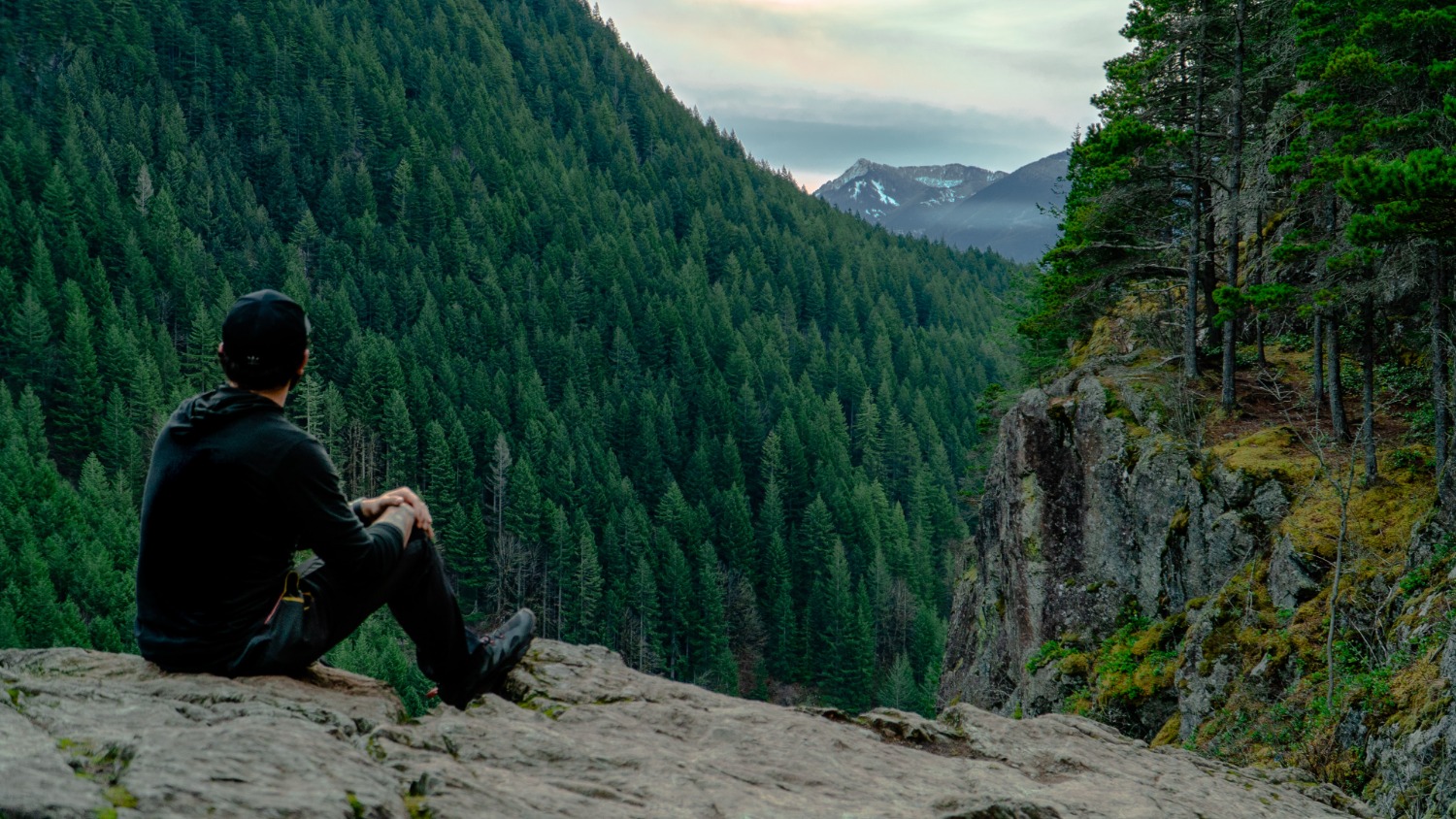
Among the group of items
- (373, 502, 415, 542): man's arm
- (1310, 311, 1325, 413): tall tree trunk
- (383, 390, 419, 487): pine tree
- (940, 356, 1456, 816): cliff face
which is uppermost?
(1310, 311, 1325, 413): tall tree trunk

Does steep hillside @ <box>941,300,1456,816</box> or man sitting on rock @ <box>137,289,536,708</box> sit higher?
man sitting on rock @ <box>137,289,536,708</box>

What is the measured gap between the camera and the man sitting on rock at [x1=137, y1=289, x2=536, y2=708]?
4.37 metres

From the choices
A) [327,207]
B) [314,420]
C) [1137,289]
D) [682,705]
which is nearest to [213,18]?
[327,207]

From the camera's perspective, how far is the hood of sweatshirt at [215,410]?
4.39m

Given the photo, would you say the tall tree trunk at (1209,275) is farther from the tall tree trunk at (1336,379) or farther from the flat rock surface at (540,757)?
the flat rock surface at (540,757)

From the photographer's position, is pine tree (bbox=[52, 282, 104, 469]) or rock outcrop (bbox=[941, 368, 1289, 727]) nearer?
rock outcrop (bbox=[941, 368, 1289, 727])

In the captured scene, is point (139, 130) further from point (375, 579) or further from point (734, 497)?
point (375, 579)

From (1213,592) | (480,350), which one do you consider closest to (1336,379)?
(1213,592)

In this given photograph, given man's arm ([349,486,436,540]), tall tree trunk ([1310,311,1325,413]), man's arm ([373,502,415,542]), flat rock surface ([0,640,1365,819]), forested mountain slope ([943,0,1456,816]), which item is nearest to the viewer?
flat rock surface ([0,640,1365,819])

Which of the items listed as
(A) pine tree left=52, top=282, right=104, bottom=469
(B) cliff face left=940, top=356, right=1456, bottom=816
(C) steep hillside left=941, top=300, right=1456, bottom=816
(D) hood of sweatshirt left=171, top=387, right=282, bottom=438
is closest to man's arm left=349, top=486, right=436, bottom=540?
(D) hood of sweatshirt left=171, top=387, right=282, bottom=438

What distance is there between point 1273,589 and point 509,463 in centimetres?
9409

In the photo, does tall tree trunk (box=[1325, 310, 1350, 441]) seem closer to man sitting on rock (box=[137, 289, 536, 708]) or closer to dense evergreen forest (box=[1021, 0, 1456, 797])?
dense evergreen forest (box=[1021, 0, 1456, 797])

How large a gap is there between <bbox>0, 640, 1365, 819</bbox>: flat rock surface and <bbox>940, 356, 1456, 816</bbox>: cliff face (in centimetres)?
390

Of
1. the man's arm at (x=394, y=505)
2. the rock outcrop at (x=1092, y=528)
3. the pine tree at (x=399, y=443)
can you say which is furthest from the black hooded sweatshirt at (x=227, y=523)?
the pine tree at (x=399, y=443)
